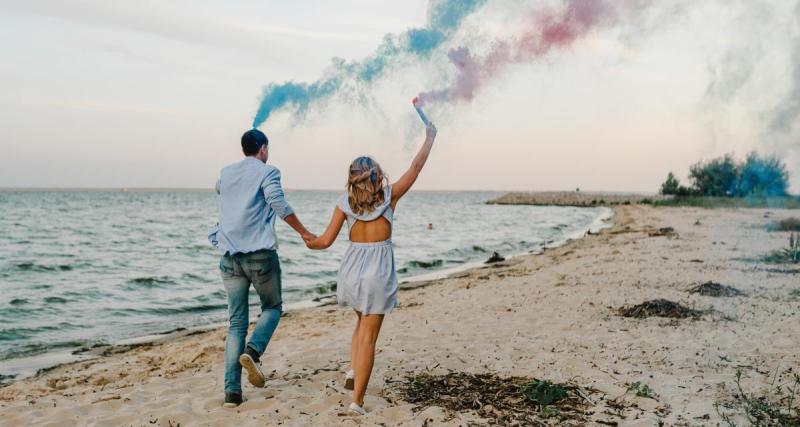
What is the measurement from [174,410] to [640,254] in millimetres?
16303

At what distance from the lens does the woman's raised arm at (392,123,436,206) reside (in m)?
Result: 5.13

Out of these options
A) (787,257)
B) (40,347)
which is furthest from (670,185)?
(40,347)

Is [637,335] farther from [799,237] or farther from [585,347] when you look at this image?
[799,237]

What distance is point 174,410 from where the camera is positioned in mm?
5582

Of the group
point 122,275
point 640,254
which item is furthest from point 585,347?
point 122,275

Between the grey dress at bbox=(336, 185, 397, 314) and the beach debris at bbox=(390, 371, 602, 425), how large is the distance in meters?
1.08

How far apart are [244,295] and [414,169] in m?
1.88

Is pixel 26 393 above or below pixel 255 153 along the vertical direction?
below

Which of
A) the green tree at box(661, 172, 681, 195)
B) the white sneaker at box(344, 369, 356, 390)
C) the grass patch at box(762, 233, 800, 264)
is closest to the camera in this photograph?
the white sneaker at box(344, 369, 356, 390)

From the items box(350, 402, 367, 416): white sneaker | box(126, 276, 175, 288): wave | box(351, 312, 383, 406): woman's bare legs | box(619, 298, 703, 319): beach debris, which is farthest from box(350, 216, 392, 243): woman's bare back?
box(126, 276, 175, 288): wave

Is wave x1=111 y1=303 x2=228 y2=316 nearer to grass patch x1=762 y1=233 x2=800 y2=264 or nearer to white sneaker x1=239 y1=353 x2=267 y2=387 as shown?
white sneaker x1=239 y1=353 x2=267 y2=387

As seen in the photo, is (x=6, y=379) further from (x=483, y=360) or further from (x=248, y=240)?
(x=483, y=360)

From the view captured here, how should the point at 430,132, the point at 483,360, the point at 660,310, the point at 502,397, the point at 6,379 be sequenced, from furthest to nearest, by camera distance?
the point at 660,310, the point at 6,379, the point at 483,360, the point at 502,397, the point at 430,132

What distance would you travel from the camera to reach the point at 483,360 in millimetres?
7152
